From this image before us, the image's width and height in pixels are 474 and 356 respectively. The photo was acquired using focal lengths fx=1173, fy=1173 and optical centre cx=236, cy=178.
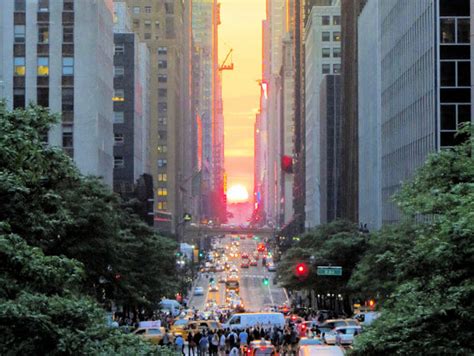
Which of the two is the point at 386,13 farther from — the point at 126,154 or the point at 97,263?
the point at 97,263

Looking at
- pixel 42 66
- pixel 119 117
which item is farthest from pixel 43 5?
pixel 119 117

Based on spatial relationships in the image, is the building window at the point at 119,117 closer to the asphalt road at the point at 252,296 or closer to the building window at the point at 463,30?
the asphalt road at the point at 252,296

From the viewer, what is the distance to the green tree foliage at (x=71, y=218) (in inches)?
878

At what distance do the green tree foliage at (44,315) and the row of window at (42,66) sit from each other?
275ft

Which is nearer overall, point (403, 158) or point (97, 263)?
point (97, 263)

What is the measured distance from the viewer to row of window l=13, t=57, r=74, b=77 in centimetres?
10356

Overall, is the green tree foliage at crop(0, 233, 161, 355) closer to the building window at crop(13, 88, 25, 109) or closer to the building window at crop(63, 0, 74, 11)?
the building window at crop(13, 88, 25, 109)

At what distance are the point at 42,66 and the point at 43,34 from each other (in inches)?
111

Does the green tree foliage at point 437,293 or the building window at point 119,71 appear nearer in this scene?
the green tree foliage at point 437,293

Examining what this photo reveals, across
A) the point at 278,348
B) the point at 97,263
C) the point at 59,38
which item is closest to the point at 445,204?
the point at 97,263

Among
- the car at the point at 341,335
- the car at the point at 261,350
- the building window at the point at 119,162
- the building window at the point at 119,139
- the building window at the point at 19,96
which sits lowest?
the car at the point at 341,335

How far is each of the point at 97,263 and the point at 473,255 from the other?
25403 mm

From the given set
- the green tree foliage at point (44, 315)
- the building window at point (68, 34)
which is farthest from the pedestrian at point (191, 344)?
the building window at point (68, 34)

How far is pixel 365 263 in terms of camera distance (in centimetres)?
7106
